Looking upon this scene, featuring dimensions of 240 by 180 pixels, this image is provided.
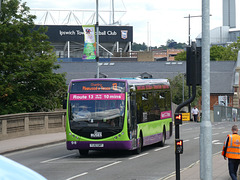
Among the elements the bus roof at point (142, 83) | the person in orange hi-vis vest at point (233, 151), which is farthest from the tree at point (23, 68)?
the person in orange hi-vis vest at point (233, 151)

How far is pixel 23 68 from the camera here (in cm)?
3356

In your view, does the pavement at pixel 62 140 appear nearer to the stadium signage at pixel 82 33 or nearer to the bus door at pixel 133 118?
the bus door at pixel 133 118

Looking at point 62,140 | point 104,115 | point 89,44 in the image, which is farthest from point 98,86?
point 89,44

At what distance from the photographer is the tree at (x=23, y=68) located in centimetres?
3262

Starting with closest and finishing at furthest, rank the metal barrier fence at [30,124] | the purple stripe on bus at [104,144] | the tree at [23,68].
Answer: the purple stripe on bus at [104,144], the metal barrier fence at [30,124], the tree at [23,68]

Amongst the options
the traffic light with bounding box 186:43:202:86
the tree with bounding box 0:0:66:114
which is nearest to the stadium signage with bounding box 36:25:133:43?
the tree with bounding box 0:0:66:114

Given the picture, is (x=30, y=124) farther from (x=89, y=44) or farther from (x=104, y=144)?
(x=104, y=144)

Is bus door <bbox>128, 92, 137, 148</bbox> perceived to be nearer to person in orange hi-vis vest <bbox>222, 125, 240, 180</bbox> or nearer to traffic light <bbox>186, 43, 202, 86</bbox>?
person in orange hi-vis vest <bbox>222, 125, 240, 180</bbox>

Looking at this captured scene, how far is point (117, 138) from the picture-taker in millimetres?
19781

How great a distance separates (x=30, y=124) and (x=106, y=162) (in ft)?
43.5

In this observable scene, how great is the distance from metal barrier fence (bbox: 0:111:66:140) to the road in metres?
3.25

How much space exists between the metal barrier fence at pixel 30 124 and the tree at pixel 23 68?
114 cm

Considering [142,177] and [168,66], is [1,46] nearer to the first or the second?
[142,177]

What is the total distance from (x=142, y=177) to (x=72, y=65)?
77916mm
